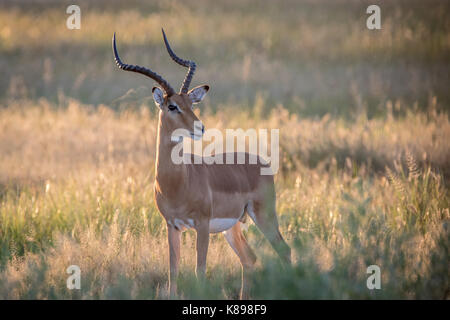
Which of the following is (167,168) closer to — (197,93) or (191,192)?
(191,192)

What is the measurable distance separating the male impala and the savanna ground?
1.43 feet

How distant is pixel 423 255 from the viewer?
734 centimetres

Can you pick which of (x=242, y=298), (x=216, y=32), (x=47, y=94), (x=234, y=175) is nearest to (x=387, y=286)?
(x=242, y=298)

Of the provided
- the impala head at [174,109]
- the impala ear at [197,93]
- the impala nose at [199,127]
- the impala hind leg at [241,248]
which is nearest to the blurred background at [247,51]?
the impala hind leg at [241,248]

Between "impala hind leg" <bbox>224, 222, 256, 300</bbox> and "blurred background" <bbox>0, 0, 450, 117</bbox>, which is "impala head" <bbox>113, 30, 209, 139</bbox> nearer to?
"impala hind leg" <bbox>224, 222, 256, 300</bbox>

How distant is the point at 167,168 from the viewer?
6652 millimetres

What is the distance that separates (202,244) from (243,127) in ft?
28.5

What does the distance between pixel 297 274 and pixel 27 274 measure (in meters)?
2.87

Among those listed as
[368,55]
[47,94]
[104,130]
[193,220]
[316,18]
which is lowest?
[193,220]

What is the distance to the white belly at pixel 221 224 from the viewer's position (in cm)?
701

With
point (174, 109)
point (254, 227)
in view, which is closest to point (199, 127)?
point (174, 109)

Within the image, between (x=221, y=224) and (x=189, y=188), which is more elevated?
(x=189, y=188)

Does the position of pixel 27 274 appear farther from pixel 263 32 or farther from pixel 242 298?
pixel 263 32

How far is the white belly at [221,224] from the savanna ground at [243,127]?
0.52 m
